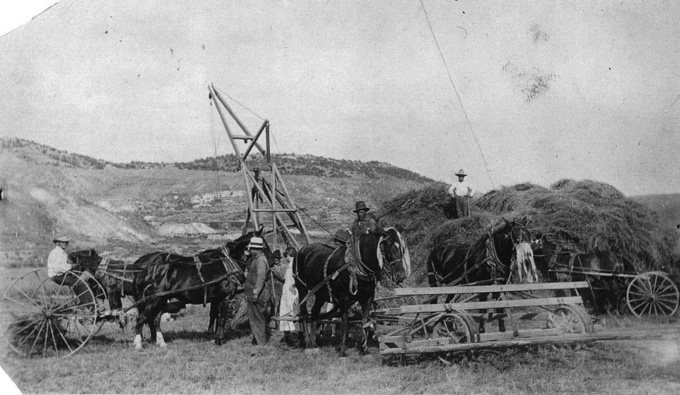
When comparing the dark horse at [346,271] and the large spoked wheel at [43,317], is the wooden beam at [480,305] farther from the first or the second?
A: the large spoked wheel at [43,317]

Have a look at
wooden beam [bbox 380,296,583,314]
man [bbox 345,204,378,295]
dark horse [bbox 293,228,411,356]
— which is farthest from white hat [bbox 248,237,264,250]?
wooden beam [bbox 380,296,583,314]

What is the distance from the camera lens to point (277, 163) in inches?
523

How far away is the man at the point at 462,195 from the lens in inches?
450

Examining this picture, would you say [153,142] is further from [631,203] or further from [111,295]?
[631,203]

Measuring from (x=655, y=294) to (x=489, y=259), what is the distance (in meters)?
2.93

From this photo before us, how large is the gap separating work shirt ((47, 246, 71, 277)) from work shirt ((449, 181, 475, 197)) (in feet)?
23.0

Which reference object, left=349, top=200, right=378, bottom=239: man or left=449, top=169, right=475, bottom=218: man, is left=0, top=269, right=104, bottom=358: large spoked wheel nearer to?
left=349, top=200, right=378, bottom=239: man

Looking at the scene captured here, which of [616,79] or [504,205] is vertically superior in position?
[616,79]

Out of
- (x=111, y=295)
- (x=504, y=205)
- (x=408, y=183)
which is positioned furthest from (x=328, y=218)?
(x=111, y=295)

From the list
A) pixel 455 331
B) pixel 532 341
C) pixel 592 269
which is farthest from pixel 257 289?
pixel 592 269

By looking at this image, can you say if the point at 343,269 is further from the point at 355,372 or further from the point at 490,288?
the point at 490,288

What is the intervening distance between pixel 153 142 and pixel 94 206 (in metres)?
1.60

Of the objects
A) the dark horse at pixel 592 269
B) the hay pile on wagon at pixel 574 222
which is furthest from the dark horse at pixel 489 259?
the dark horse at pixel 592 269

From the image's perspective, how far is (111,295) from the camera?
11.0 metres
